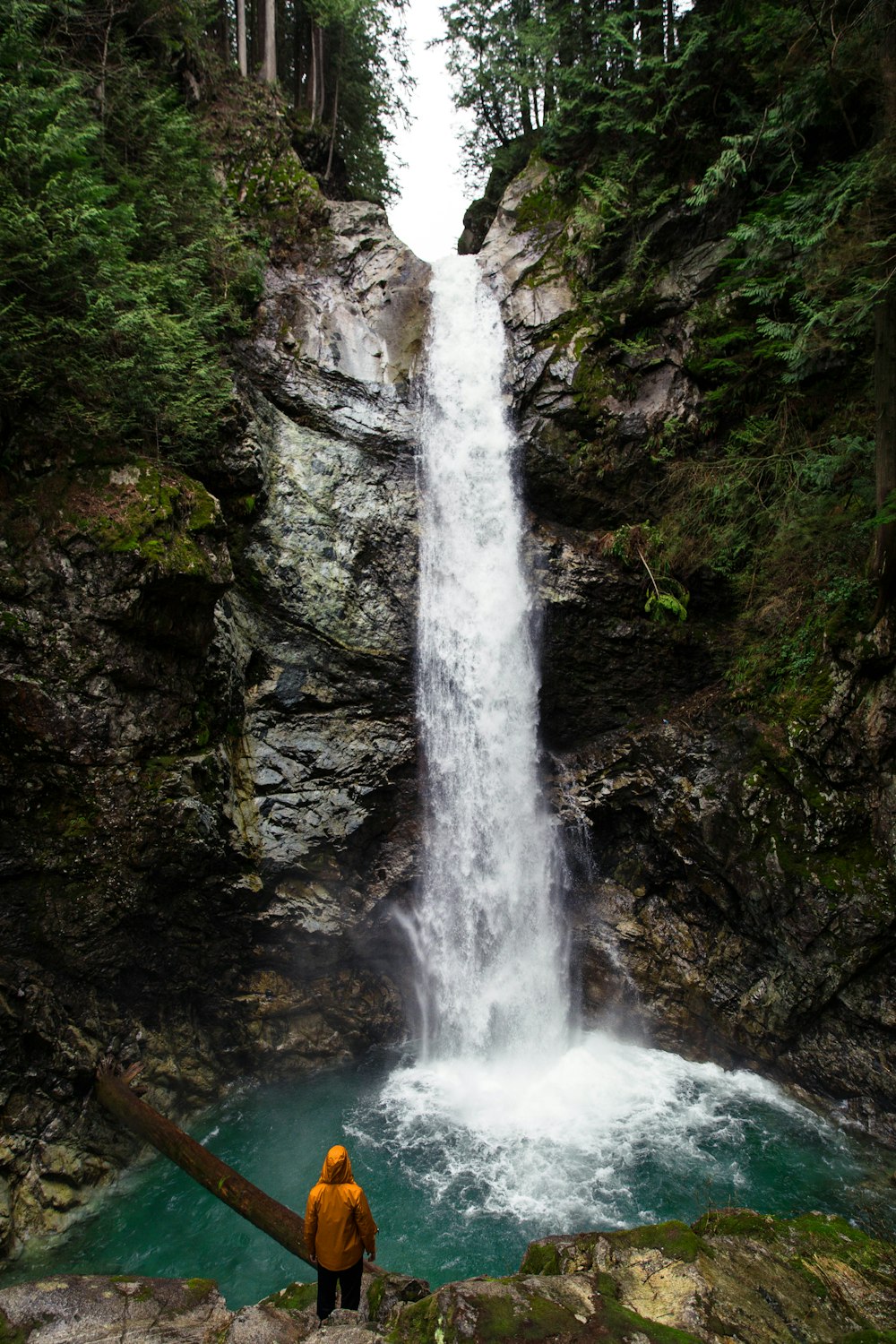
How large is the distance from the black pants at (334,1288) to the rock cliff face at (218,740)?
4256mm

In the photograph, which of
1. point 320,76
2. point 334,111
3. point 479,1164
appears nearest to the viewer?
point 479,1164

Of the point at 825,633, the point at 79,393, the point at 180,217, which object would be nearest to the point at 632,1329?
the point at 825,633

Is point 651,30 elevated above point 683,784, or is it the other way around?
point 651,30

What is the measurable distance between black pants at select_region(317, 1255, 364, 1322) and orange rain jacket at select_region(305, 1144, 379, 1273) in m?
0.12

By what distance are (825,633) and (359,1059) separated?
32.1 ft

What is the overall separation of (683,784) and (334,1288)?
26.1 ft

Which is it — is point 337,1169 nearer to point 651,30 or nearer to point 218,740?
point 218,740

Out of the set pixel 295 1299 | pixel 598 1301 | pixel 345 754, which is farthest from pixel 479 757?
pixel 598 1301

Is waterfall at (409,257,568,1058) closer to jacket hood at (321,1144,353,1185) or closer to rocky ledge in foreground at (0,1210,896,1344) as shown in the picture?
rocky ledge in foreground at (0,1210,896,1344)

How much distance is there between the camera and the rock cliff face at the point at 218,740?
23.7ft

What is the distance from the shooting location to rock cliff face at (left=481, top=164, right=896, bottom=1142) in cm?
841

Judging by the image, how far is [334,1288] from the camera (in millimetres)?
4344

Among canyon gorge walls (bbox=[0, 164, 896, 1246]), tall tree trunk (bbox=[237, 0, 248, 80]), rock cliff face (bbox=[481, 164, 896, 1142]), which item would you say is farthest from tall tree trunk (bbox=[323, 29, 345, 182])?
rock cliff face (bbox=[481, 164, 896, 1142])

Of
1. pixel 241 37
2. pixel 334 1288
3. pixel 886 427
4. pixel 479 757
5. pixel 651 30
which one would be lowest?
pixel 334 1288
